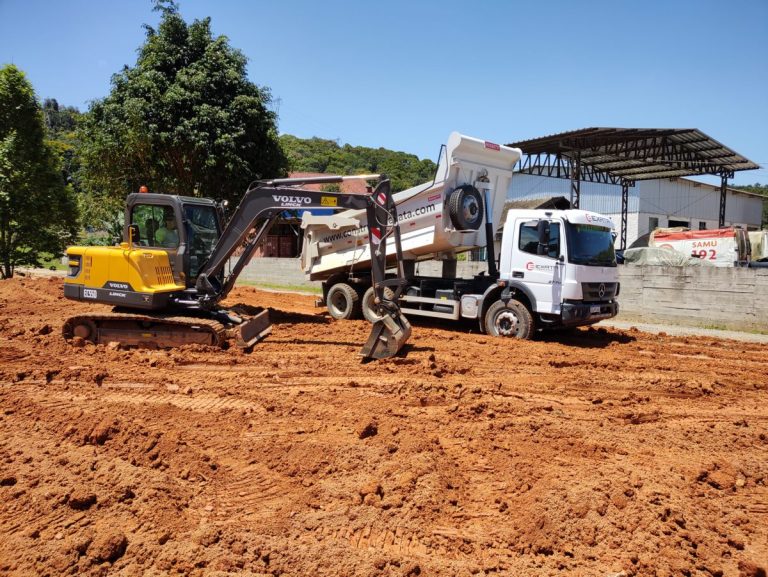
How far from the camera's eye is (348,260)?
502 inches

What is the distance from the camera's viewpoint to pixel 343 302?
13156 mm

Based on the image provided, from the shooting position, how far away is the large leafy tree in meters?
18.5

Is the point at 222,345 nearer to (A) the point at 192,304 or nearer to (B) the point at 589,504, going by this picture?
(A) the point at 192,304

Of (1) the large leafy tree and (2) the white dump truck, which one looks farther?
(1) the large leafy tree

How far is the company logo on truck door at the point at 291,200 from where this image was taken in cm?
912

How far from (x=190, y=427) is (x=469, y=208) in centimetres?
739

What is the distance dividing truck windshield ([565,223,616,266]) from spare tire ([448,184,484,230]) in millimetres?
1971

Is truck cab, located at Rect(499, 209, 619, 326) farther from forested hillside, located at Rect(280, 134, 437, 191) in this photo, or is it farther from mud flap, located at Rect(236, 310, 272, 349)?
forested hillside, located at Rect(280, 134, 437, 191)

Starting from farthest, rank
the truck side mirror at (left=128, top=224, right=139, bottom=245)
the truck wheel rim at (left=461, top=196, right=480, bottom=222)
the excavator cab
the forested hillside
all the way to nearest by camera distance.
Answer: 1. the forested hillside
2. the truck wheel rim at (left=461, top=196, right=480, bottom=222)
3. the excavator cab
4. the truck side mirror at (left=128, top=224, right=139, bottom=245)

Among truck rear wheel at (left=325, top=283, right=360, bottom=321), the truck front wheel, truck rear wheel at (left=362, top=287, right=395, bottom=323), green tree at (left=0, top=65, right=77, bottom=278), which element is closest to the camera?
the truck front wheel

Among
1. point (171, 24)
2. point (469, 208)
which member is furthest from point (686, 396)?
point (171, 24)

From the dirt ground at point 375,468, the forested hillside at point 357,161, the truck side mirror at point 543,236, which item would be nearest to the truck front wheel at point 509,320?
the truck side mirror at point 543,236

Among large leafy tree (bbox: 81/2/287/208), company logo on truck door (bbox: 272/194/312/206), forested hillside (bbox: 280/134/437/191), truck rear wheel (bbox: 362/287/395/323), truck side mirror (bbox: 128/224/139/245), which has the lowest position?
truck rear wheel (bbox: 362/287/395/323)

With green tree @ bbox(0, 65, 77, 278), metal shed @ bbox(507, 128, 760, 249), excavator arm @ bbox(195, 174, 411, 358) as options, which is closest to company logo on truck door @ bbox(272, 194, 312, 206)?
excavator arm @ bbox(195, 174, 411, 358)
